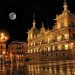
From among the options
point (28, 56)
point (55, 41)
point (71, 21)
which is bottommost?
point (28, 56)

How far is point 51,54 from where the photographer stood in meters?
74.6

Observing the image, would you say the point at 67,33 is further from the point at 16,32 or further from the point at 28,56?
the point at 16,32

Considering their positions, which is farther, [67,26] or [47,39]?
[47,39]

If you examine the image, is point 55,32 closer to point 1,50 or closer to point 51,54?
point 51,54

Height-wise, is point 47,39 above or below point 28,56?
above

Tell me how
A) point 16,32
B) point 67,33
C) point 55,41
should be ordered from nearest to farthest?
1. point 67,33
2. point 55,41
3. point 16,32

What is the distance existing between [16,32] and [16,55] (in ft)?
89.1

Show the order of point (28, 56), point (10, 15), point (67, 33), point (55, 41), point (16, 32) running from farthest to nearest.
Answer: point (16, 32), point (10, 15), point (28, 56), point (55, 41), point (67, 33)

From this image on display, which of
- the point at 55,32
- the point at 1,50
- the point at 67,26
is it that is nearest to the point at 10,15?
the point at 1,50

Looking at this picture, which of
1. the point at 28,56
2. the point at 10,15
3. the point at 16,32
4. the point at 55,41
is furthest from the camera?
the point at 16,32

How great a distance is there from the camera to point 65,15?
73.9 m

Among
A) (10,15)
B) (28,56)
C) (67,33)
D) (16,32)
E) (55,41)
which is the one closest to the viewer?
(67,33)

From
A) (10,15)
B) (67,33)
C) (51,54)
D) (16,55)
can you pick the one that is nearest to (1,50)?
(16,55)

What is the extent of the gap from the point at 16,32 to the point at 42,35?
21830mm
